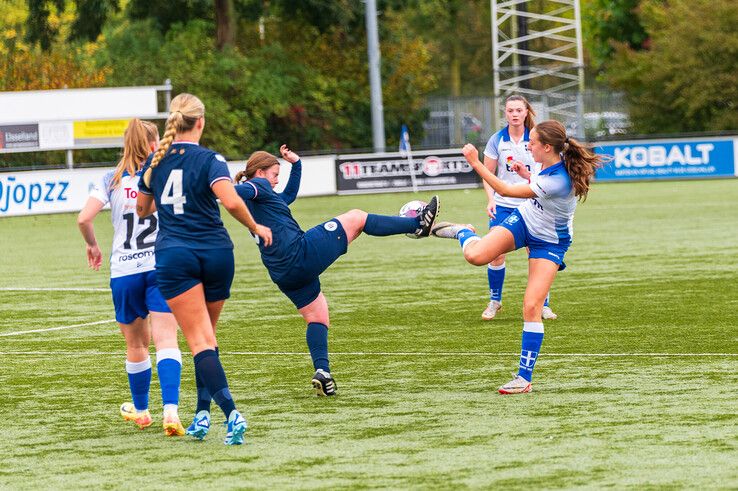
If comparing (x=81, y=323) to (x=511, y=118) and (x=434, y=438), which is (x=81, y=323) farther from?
(x=434, y=438)

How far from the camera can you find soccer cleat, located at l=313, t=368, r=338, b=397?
902 cm

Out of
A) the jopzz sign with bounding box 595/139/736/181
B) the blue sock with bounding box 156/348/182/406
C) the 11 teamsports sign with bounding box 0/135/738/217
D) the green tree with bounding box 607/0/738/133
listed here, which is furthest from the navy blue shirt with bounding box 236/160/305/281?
the green tree with bounding box 607/0/738/133

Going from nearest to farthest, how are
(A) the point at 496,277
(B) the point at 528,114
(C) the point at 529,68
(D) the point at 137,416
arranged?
(D) the point at 137,416
(B) the point at 528,114
(A) the point at 496,277
(C) the point at 529,68

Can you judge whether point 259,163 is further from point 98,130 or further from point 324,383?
point 98,130

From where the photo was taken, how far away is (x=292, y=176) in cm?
984

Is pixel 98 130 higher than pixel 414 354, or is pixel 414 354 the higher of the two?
pixel 98 130

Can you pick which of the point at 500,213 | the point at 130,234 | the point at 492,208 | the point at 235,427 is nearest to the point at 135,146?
the point at 130,234

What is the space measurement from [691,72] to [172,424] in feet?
142

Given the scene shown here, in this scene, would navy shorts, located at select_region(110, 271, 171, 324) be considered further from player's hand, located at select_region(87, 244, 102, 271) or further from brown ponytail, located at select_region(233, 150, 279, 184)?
brown ponytail, located at select_region(233, 150, 279, 184)

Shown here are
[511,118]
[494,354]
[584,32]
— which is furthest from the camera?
[584,32]

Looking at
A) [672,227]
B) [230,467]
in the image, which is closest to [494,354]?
[230,467]

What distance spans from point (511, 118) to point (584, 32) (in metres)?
67.4

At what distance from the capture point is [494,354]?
421 inches

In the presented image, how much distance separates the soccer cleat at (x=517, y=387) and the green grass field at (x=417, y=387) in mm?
83
